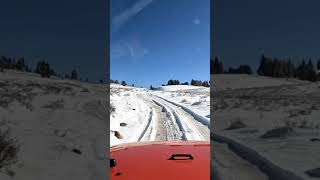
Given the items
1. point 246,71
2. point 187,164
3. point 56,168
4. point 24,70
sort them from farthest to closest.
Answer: point 246,71 < point 24,70 < point 56,168 < point 187,164

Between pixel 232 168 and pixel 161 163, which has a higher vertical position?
pixel 161 163

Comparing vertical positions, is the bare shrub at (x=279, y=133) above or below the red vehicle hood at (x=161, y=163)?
below

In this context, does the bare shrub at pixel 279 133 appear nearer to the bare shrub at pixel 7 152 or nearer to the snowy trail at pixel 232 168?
the snowy trail at pixel 232 168

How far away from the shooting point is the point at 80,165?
5660mm

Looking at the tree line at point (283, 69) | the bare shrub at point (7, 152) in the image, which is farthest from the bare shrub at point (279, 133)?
the tree line at point (283, 69)

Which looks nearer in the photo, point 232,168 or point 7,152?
point 232,168

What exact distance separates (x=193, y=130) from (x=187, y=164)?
7.37 m

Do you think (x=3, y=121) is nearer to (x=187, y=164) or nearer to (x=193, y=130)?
(x=193, y=130)


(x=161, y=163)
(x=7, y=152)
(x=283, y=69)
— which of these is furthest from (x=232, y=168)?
(x=283, y=69)

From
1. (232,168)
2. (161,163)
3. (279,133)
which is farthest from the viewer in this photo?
(279,133)

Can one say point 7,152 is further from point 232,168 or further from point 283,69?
point 283,69

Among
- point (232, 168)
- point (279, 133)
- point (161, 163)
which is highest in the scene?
point (161, 163)

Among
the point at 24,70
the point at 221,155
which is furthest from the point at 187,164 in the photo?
the point at 24,70

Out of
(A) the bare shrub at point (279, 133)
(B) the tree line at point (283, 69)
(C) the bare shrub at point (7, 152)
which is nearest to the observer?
(C) the bare shrub at point (7, 152)
